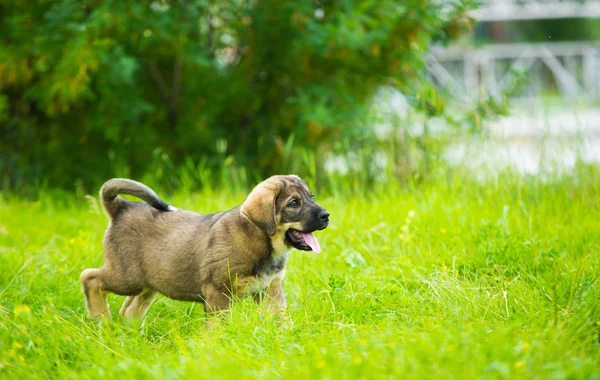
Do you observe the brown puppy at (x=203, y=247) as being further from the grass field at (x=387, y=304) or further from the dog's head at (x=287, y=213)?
the grass field at (x=387, y=304)

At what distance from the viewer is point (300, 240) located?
453cm

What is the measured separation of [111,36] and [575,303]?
601cm

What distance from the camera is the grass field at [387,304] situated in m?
3.25

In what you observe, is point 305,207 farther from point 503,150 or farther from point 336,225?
point 503,150

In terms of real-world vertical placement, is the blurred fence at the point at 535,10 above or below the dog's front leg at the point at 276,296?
below

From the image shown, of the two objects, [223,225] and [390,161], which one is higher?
[223,225]

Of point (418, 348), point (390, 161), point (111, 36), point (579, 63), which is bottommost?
point (579, 63)

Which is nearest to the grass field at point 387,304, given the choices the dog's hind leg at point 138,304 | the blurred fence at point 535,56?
the dog's hind leg at point 138,304

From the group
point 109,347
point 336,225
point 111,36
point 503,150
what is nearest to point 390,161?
point 503,150

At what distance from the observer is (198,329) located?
4.52 meters

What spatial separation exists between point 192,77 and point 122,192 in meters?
4.84

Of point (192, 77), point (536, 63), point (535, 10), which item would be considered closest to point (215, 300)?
point (192, 77)

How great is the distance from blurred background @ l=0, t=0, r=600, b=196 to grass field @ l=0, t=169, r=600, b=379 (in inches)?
41.9

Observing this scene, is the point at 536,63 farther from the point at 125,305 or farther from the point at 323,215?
the point at 125,305
